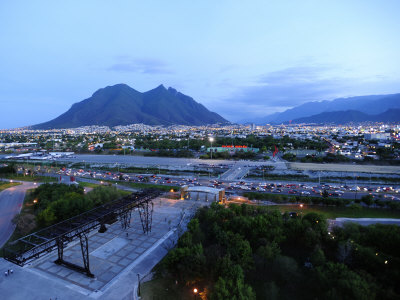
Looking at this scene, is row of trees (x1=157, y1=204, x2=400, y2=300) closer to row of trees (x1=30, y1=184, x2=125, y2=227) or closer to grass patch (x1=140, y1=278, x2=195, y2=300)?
grass patch (x1=140, y1=278, x2=195, y2=300)

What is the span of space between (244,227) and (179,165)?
107ft

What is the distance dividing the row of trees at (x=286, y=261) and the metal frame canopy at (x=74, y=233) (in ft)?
14.2

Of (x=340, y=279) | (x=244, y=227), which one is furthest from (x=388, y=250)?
(x=244, y=227)

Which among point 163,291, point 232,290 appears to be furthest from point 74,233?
point 232,290

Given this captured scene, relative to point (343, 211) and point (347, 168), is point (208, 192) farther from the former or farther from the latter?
point (347, 168)

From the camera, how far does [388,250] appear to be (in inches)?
556

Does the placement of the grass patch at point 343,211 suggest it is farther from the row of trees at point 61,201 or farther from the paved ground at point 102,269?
the row of trees at point 61,201

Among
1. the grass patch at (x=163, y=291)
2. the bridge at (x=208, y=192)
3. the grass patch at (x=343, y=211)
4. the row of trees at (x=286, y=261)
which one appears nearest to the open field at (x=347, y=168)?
the grass patch at (x=343, y=211)

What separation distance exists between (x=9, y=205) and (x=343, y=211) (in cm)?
3266

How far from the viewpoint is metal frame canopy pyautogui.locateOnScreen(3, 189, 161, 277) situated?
12.0 metres

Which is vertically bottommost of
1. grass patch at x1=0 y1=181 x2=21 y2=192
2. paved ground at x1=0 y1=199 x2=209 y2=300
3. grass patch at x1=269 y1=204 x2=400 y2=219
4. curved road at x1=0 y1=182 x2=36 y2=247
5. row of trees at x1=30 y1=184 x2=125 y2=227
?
grass patch at x1=269 y1=204 x2=400 y2=219

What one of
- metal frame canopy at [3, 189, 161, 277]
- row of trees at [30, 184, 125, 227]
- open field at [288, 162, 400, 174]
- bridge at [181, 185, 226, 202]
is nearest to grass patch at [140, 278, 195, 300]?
metal frame canopy at [3, 189, 161, 277]

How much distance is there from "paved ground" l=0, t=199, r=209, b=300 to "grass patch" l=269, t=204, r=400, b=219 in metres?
11.7

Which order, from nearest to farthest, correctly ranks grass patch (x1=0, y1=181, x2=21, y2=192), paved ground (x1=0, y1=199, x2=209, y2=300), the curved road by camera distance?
paved ground (x1=0, y1=199, x2=209, y2=300) → the curved road → grass patch (x1=0, y1=181, x2=21, y2=192)
